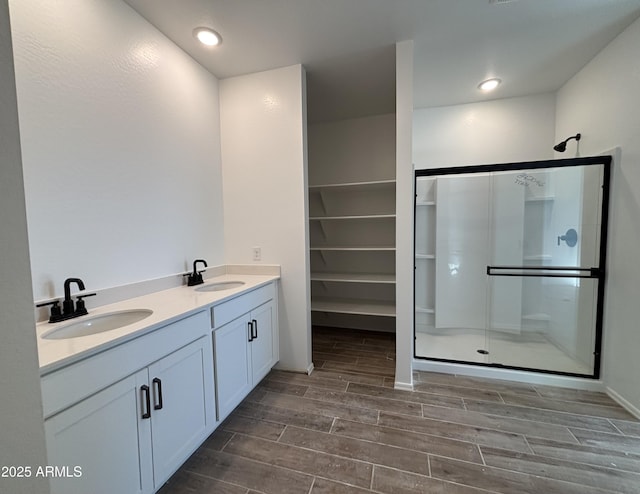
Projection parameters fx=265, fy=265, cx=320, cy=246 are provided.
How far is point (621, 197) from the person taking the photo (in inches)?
78.8

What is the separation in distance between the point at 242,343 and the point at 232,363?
151 mm

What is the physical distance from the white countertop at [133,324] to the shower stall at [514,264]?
76.3 inches

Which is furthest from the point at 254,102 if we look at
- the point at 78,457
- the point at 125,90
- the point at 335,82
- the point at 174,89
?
the point at 78,457

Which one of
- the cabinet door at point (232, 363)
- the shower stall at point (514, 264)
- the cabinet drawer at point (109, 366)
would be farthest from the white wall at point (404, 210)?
the cabinet drawer at point (109, 366)

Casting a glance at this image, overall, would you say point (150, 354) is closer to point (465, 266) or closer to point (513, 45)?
point (465, 266)

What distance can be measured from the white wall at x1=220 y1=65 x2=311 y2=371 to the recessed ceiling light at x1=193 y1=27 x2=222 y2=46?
44 centimetres

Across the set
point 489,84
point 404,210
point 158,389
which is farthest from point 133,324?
point 489,84

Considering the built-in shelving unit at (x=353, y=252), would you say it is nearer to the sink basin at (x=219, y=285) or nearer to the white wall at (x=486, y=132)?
the white wall at (x=486, y=132)

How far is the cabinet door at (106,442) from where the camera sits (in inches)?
35.1

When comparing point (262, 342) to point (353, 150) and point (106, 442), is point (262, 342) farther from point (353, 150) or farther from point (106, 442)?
point (353, 150)

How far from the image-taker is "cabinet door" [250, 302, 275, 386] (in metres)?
2.05

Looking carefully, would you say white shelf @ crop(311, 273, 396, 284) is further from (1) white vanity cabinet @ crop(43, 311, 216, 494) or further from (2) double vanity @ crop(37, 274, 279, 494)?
(1) white vanity cabinet @ crop(43, 311, 216, 494)

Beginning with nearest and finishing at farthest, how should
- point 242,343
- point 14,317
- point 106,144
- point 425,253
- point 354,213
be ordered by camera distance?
1. point 14,317
2. point 106,144
3. point 242,343
4. point 425,253
5. point 354,213

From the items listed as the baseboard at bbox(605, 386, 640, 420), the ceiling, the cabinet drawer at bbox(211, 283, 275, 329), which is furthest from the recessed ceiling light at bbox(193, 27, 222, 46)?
the baseboard at bbox(605, 386, 640, 420)
